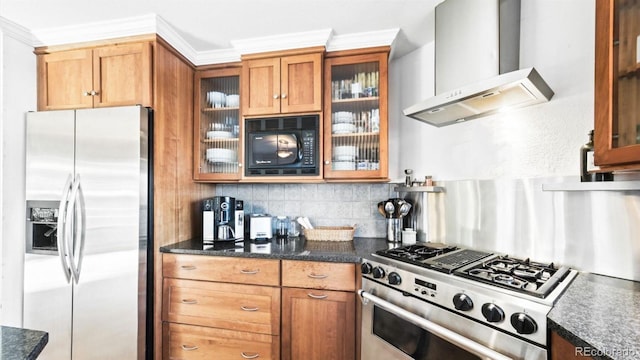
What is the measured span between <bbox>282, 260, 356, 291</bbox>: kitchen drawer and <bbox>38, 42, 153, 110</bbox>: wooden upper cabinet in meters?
1.46

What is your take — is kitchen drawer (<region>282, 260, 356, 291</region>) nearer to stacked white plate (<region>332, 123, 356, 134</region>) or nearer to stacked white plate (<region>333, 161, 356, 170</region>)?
stacked white plate (<region>333, 161, 356, 170</region>)

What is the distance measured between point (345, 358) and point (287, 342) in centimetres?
37

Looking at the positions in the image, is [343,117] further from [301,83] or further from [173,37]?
[173,37]

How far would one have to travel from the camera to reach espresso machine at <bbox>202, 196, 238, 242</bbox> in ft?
7.29

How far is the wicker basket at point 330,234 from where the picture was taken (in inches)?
89.6

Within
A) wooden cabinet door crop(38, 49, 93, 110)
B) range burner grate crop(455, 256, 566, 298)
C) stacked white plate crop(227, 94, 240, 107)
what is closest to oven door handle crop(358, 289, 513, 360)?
range burner grate crop(455, 256, 566, 298)

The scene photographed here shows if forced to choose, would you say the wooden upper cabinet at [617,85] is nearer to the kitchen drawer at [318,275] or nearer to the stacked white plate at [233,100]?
the kitchen drawer at [318,275]

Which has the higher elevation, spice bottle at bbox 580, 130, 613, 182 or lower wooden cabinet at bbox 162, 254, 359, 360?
spice bottle at bbox 580, 130, 613, 182

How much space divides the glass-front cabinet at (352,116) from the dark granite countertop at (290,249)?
0.50m

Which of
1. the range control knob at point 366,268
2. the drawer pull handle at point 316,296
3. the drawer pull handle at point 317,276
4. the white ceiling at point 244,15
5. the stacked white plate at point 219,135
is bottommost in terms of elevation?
the drawer pull handle at point 316,296

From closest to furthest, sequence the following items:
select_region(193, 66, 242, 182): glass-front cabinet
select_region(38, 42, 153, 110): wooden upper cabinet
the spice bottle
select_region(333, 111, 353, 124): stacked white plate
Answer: the spice bottle < select_region(38, 42, 153, 110): wooden upper cabinet < select_region(333, 111, 353, 124): stacked white plate < select_region(193, 66, 242, 182): glass-front cabinet

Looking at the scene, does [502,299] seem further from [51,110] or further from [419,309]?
[51,110]

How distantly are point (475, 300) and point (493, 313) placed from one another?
0.28ft

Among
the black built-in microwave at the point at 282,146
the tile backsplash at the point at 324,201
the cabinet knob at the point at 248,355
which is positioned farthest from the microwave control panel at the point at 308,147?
the cabinet knob at the point at 248,355
